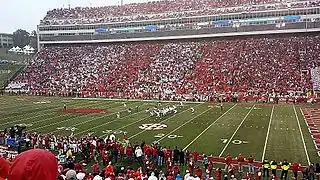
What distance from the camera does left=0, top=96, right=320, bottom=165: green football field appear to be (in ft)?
62.6

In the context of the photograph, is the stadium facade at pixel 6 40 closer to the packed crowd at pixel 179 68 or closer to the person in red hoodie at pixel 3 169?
the packed crowd at pixel 179 68

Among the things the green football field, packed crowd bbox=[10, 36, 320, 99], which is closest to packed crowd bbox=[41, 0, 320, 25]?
packed crowd bbox=[10, 36, 320, 99]

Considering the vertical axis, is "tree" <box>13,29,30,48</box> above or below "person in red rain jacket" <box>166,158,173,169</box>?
above

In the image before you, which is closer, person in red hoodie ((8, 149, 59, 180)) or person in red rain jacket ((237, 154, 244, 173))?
person in red hoodie ((8, 149, 59, 180))

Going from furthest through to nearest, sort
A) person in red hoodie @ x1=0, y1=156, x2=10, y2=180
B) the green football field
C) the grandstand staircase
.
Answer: the grandstand staircase
the green football field
person in red hoodie @ x1=0, y1=156, x2=10, y2=180

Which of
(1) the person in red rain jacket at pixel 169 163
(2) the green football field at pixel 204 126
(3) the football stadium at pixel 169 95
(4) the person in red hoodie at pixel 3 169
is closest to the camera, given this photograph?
(4) the person in red hoodie at pixel 3 169

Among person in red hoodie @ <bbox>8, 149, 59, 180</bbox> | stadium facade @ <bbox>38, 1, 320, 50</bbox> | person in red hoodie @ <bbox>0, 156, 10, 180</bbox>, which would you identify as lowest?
person in red hoodie @ <bbox>0, 156, 10, 180</bbox>

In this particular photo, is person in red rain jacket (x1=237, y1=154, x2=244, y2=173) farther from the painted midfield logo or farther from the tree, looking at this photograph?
the tree

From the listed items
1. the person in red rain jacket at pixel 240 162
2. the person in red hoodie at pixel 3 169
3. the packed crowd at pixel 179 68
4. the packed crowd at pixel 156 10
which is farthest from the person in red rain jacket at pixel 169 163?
the packed crowd at pixel 156 10

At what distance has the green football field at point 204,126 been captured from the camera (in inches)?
751

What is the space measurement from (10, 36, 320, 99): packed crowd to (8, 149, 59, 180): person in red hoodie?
134 feet

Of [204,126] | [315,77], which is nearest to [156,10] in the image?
[315,77]

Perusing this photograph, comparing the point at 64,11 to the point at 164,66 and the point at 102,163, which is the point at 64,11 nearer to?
the point at 164,66

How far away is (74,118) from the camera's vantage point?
94.3ft
